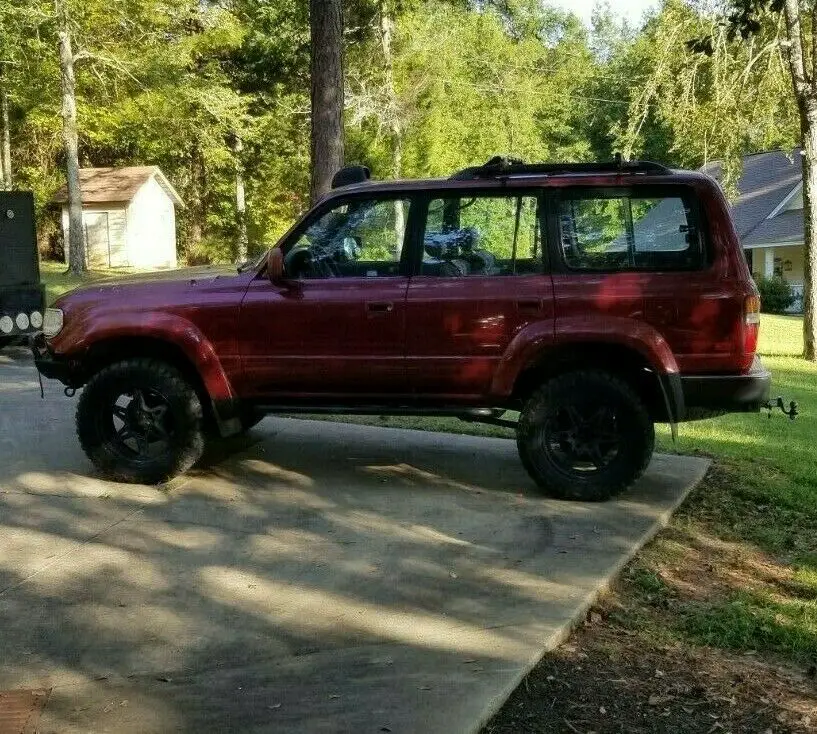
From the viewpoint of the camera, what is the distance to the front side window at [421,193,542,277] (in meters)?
6.27

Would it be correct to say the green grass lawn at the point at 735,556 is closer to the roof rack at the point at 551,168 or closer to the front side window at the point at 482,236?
the front side window at the point at 482,236

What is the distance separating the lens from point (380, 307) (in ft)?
20.7

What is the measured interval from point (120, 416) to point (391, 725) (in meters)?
3.81

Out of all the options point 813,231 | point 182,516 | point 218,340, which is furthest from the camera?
point 813,231

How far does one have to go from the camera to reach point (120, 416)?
6688 millimetres

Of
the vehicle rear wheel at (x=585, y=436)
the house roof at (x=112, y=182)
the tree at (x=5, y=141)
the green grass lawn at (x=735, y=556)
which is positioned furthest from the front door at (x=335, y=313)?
the house roof at (x=112, y=182)

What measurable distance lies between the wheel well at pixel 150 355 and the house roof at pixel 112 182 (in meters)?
37.8

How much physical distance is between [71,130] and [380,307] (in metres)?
27.4

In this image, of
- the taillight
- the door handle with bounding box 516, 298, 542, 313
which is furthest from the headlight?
the taillight

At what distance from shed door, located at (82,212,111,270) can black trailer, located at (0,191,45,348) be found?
107 feet

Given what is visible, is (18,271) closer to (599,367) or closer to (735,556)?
(599,367)

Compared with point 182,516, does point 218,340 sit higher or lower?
higher

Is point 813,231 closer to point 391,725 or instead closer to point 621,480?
point 621,480

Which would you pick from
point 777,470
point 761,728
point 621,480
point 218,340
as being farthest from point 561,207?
point 761,728
